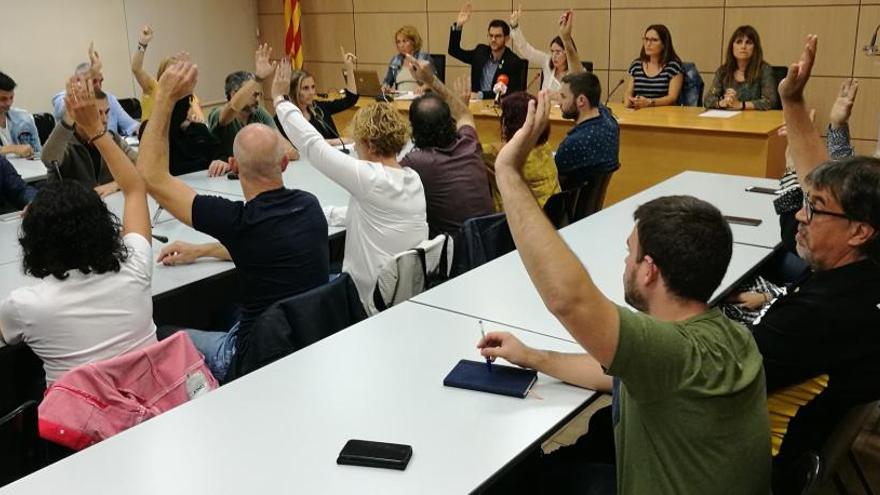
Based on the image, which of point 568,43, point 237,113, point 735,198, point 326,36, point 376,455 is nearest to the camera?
point 376,455

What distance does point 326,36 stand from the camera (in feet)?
32.4

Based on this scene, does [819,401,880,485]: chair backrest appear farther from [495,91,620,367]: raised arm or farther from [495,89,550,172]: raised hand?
[495,89,550,172]: raised hand

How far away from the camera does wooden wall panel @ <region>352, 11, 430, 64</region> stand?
895cm

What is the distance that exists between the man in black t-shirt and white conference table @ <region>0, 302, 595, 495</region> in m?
0.60

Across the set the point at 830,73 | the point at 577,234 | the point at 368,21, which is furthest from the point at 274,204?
the point at 368,21

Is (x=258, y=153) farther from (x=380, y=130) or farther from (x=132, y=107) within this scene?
(x=132, y=107)

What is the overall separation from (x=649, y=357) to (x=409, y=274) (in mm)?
1521

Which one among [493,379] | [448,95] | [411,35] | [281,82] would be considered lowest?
[493,379]

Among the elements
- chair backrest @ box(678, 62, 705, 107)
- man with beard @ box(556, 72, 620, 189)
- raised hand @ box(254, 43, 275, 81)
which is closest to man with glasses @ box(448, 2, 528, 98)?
chair backrest @ box(678, 62, 705, 107)

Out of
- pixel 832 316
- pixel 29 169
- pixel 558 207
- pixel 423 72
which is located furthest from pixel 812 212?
pixel 29 169

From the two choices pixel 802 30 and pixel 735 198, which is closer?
pixel 735 198

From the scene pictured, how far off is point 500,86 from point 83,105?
4606 mm

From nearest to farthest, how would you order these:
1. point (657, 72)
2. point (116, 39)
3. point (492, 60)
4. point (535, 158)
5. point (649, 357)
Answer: point (649, 357) < point (535, 158) < point (657, 72) < point (492, 60) < point (116, 39)

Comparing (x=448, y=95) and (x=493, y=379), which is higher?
(x=448, y=95)
